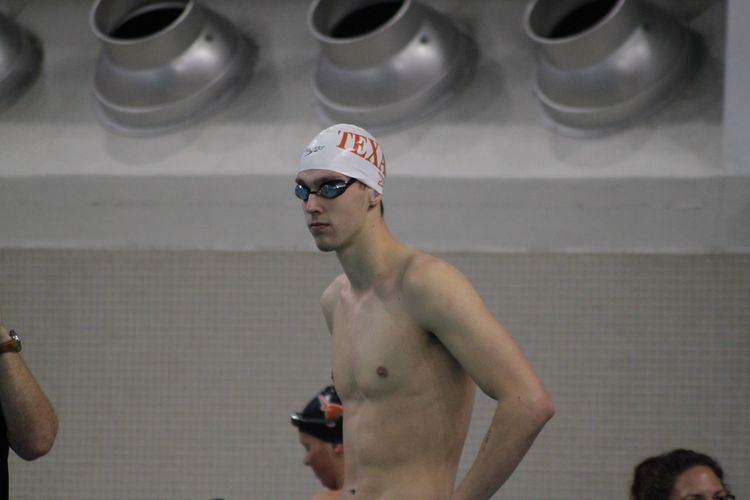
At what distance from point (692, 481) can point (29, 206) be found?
3.63 metres

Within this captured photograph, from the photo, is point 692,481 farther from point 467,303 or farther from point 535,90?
point 535,90

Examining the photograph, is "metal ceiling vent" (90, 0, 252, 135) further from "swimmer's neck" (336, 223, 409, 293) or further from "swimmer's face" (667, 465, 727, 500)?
"swimmer's face" (667, 465, 727, 500)

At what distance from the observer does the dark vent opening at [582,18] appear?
5.40m

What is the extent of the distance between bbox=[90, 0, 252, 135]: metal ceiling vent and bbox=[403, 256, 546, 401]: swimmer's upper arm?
339 cm

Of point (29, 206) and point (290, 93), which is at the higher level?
point (290, 93)

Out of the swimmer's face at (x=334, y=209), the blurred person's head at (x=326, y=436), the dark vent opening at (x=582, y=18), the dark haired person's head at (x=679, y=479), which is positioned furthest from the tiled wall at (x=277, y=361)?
the swimmer's face at (x=334, y=209)

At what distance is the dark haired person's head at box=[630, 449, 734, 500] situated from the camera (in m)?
2.98

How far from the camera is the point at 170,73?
552cm

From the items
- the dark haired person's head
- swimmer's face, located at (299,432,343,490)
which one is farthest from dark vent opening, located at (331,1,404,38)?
the dark haired person's head

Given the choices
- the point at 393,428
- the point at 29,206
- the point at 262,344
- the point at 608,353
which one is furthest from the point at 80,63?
the point at 393,428

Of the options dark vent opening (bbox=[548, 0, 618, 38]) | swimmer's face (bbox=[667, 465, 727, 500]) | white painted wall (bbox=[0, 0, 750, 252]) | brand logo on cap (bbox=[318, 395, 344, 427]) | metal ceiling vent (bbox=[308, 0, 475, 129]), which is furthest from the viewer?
dark vent opening (bbox=[548, 0, 618, 38])

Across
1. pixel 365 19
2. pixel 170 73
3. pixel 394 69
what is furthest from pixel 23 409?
pixel 365 19

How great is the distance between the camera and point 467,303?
2.27 meters

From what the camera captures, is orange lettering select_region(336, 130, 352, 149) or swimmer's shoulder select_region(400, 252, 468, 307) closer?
swimmer's shoulder select_region(400, 252, 468, 307)
